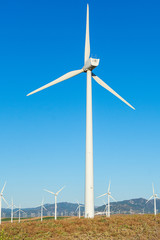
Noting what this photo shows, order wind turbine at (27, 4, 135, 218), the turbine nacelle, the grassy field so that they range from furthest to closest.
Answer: the turbine nacelle
wind turbine at (27, 4, 135, 218)
the grassy field

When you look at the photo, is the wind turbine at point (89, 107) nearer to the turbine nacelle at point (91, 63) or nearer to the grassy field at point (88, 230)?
the turbine nacelle at point (91, 63)

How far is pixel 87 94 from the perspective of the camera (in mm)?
Result: 61688

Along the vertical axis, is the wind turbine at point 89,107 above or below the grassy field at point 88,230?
above

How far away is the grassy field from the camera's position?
4156 centimetres

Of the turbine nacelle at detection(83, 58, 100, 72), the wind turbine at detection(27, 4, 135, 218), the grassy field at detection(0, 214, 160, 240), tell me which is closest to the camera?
the grassy field at detection(0, 214, 160, 240)

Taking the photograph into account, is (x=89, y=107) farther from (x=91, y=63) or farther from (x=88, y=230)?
(x=88, y=230)

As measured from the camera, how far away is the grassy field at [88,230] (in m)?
41.6

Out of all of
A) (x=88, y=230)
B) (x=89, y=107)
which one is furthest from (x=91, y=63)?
(x=88, y=230)

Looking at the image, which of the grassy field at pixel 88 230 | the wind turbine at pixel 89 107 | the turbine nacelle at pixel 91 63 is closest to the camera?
the grassy field at pixel 88 230

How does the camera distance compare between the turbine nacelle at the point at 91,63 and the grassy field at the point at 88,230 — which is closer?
the grassy field at the point at 88,230

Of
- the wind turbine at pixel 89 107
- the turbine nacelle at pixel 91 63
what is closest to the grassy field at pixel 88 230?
the wind turbine at pixel 89 107

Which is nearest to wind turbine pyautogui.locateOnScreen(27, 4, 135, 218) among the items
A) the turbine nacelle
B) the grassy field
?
the turbine nacelle

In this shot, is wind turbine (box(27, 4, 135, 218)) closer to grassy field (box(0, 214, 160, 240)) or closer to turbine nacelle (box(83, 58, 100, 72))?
turbine nacelle (box(83, 58, 100, 72))

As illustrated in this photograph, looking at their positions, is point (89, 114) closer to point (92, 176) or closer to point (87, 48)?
point (92, 176)
